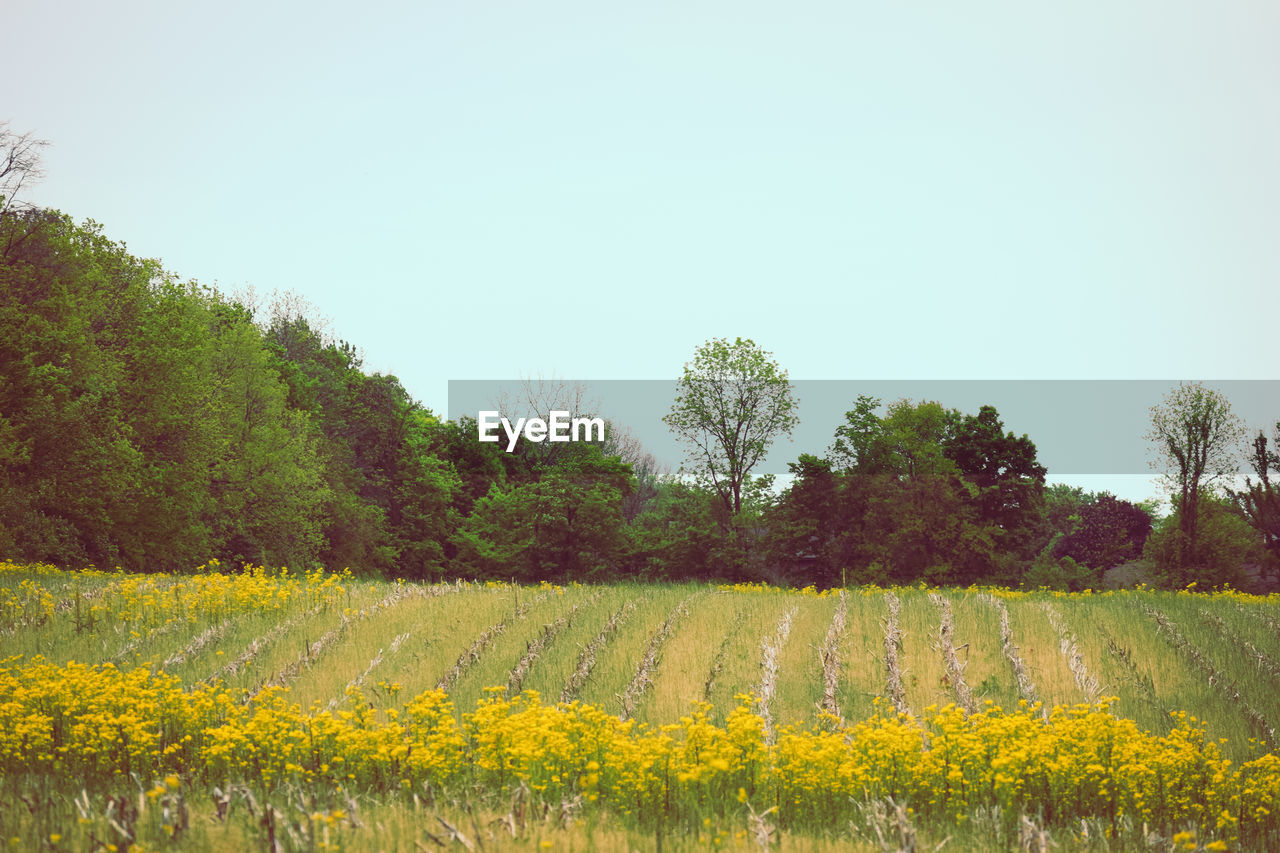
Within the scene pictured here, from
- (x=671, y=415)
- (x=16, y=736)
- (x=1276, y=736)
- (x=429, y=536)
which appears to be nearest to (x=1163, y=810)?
(x=1276, y=736)

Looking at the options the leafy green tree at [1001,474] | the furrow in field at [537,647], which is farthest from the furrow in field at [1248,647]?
the leafy green tree at [1001,474]

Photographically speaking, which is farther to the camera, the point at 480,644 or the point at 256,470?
the point at 256,470

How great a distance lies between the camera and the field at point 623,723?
8.93 metres

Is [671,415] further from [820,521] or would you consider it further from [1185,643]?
[1185,643]

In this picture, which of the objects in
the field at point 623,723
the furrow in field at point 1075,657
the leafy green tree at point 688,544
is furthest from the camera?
the leafy green tree at point 688,544

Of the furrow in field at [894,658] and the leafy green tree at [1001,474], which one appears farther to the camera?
the leafy green tree at [1001,474]

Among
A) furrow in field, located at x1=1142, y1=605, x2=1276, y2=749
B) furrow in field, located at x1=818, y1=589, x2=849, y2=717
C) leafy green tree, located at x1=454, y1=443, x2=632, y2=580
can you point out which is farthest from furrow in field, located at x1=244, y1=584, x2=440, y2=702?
leafy green tree, located at x1=454, y1=443, x2=632, y2=580

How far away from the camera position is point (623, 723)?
11.2 m

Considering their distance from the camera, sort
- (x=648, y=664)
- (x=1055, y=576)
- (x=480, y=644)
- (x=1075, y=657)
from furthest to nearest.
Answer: (x=1055, y=576)
(x=480, y=644)
(x=1075, y=657)
(x=648, y=664)

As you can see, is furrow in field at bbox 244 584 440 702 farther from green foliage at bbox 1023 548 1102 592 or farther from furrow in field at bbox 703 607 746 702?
green foliage at bbox 1023 548 1102 592

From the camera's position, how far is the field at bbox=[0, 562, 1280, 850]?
8930 millimetres

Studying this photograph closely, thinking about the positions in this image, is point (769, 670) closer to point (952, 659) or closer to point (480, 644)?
point (952, 659)

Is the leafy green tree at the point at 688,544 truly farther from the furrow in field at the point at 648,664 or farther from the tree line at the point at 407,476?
the furrow in field at the point at 648,664

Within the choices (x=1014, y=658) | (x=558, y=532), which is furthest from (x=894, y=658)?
(x=558, y=532)
